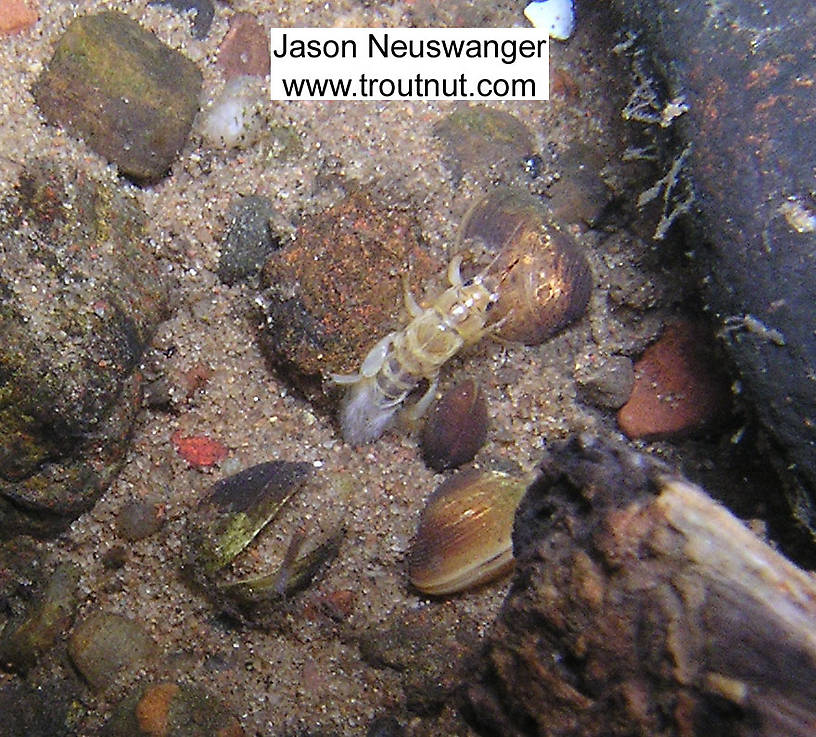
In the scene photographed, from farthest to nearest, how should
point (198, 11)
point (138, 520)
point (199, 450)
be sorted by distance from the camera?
1. point (198, 11)
2. point (199, 450)
3. point (138, 520)

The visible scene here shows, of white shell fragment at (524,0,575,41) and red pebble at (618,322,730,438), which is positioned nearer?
red pebble at (618,322,730,438)

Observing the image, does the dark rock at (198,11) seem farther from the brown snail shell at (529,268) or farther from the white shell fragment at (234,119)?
the brown snail shell at (529,268)

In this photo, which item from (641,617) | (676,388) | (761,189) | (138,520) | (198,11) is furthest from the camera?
(198,11)

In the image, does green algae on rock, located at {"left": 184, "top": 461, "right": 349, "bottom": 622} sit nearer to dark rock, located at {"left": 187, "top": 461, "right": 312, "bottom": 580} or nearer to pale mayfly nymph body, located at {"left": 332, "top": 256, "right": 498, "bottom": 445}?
dark rock, located at {"left": 187, "top": 461, "right": 312, "bottom": 580}

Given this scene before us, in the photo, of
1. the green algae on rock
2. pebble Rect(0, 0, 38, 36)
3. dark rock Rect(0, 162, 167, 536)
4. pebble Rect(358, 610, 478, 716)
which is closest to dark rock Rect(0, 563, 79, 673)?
dark rock Rect(0, 162, 167, 536)

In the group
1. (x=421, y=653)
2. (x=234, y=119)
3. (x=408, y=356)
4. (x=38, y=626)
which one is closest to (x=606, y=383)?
(x=408, y=356)

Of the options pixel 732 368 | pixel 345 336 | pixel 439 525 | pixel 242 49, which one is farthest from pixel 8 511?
pixel 732 368

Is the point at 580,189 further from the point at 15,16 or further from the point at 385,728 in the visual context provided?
the point at 15,16

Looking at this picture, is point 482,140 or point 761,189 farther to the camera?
point 482,140

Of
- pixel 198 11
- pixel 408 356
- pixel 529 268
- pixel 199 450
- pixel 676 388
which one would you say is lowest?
pixel 199 450
